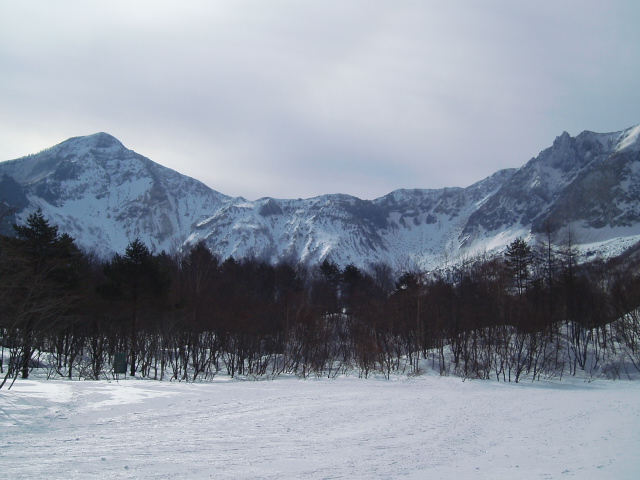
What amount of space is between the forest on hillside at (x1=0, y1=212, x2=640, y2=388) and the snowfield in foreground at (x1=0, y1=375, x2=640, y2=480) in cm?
745

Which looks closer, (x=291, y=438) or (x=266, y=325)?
(x=291, y=438)

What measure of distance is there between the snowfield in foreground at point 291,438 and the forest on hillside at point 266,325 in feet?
24.4

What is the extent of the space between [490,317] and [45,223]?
3523cm

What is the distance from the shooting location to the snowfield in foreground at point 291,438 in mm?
7398

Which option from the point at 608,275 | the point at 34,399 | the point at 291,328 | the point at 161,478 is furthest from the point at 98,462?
the point at 608,275

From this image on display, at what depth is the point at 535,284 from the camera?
157 ft

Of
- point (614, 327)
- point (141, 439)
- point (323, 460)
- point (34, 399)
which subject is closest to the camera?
point (323, 460)

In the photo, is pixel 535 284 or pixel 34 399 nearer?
pixel 34 399

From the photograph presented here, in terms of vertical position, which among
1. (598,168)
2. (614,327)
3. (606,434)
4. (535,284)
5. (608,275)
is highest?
(598,168)

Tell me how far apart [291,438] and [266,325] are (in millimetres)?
29662

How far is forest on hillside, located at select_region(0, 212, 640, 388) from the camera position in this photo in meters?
25.3

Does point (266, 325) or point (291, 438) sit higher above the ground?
point (266, 325)

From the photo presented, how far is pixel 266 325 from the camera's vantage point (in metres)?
39.2

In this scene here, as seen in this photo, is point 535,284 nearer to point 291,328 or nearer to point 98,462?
point 291,328
